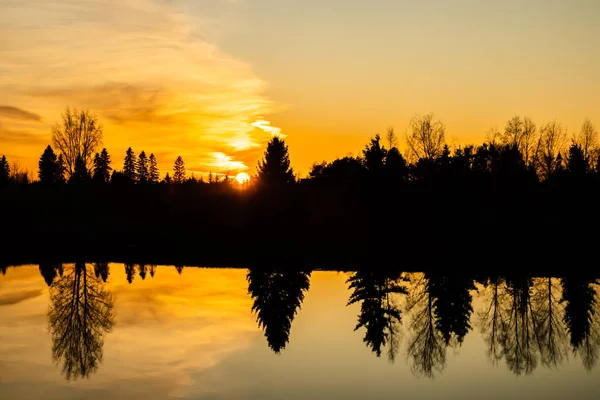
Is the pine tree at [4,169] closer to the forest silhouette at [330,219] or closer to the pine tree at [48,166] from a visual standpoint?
the pine tree at [48,166]

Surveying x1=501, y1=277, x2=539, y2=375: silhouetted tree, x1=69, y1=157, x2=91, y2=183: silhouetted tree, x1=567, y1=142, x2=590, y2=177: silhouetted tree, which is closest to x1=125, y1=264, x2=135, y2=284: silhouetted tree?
x1=501, y1=277, x2=539, y2=375: silhouetted tree

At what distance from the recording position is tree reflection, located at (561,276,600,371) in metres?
23.9

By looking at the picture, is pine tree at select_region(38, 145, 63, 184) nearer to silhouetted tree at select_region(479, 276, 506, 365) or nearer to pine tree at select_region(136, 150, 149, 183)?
pine tree at select_region(136, 150, 149, 183)

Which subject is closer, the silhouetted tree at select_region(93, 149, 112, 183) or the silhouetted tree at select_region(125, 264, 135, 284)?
the silhouetted tree at select_region(125, 264, 135, 284)

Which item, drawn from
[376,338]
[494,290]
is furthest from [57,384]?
[494,290]

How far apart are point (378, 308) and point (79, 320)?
1417cm

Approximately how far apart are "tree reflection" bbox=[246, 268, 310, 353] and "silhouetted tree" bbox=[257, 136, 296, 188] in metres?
31.5

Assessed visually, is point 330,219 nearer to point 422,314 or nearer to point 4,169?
point 422,314

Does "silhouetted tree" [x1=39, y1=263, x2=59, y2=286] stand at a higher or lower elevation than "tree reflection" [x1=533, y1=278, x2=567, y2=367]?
higher

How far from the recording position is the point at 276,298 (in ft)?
111

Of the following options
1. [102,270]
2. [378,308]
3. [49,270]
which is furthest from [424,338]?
[49,270]

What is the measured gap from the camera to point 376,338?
25234 mm

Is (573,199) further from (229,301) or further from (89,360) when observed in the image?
(89,360)

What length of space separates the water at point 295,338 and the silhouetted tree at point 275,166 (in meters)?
36.4
